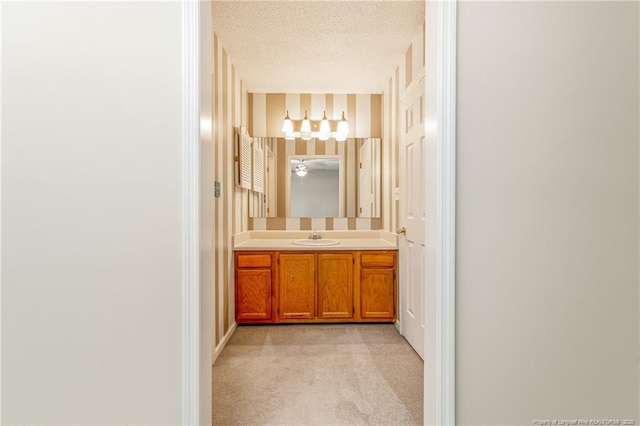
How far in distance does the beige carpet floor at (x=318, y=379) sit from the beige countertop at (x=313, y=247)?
0.77m

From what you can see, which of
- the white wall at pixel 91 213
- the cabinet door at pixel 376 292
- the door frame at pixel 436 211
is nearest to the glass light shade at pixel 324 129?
the cabinet door at pixel 376 292

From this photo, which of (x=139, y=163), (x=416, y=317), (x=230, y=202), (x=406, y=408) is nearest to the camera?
(x=139, y=163)

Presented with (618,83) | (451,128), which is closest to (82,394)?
(451,128)

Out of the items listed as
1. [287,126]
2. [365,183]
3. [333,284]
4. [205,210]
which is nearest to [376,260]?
[333,284]

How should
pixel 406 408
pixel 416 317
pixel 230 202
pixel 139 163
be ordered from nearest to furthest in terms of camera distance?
pixel 139 163, pixel 406 408, pixel 416 317, pixel 230 202

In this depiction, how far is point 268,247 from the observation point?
127 inches

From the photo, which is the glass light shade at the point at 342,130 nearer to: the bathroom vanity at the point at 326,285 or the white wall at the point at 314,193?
the white wall at the point at 314,193

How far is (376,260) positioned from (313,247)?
63 cm

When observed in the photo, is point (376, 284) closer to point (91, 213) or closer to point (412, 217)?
point (412, 217)

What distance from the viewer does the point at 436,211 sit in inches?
50.8

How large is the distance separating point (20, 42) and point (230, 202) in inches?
74.5

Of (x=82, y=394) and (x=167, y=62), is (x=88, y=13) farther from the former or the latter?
(x=82, y=394)

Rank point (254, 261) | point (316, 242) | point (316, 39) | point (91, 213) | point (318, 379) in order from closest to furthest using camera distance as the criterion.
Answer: point (91, 213), point (318, 379), point (316, 39), point (254, 261), point (316, 242)

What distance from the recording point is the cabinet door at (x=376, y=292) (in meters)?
3.26
